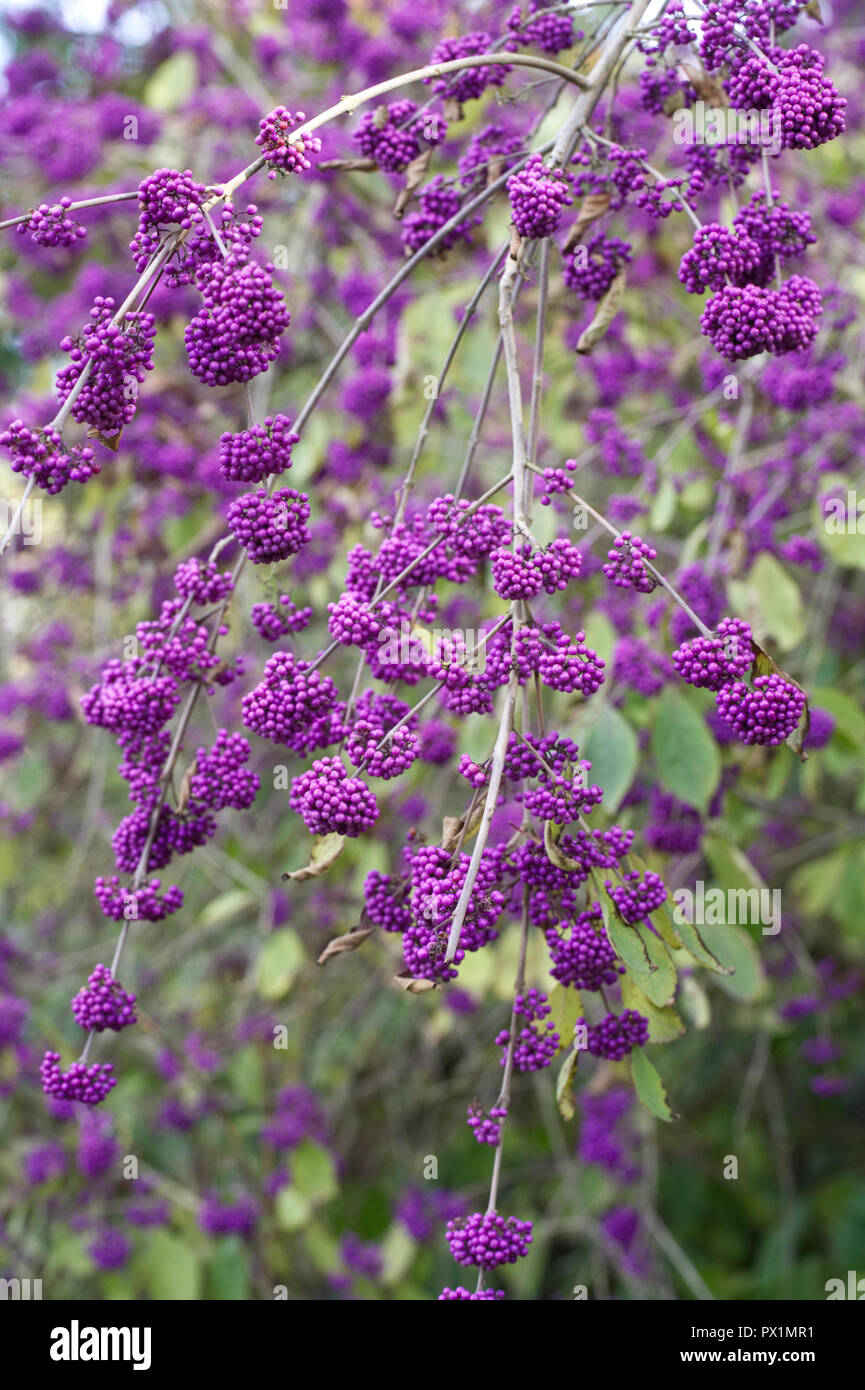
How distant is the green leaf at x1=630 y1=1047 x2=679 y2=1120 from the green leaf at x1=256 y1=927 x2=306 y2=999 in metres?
1.99

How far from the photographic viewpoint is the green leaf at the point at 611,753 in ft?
6.88

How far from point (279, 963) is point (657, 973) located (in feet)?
7.11

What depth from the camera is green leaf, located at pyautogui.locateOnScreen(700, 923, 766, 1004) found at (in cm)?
227

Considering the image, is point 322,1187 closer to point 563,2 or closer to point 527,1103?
point 527,1103

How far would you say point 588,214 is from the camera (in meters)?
1.66

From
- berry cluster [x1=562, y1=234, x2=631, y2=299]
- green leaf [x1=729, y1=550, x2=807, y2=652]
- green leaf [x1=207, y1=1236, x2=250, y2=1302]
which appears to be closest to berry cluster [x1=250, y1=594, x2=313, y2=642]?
berry cluster [x1=562, y1=234, x2=631, y2=299]

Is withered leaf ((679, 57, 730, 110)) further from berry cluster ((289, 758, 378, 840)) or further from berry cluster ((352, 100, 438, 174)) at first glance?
berry cluster ((289, 758, 378, 840))

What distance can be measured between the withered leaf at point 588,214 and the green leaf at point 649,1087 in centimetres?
109

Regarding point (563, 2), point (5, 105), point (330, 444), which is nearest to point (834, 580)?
point (330, 444)

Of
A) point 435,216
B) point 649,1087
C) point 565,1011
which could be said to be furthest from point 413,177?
point 649,1087

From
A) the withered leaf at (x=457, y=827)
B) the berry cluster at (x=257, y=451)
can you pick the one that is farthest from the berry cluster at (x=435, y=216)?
the withered leaf at (x=457, y=827)

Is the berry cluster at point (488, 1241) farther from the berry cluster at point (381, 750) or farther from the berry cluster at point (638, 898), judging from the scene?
the berry cluster at point (381, 750)

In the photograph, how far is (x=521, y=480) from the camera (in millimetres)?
1332

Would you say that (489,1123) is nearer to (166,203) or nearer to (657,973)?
(657,973)
